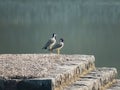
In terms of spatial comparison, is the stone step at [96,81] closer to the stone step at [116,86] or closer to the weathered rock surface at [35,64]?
the stone step at [116,86]

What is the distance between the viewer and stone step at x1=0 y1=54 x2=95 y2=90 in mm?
8375

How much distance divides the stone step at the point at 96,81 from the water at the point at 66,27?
5.50m

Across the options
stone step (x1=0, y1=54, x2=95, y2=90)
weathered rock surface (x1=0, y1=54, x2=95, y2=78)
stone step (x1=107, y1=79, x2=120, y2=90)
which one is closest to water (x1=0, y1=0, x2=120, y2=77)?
stone step (x1=107, y1=79, x2=120, y2=90)

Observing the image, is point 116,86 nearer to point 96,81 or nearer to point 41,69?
point 96,81

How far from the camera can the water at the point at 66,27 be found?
22.0 meters

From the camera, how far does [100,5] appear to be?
5369cm

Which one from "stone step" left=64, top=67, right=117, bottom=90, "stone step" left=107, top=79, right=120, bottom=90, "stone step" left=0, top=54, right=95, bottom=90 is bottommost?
"stone step" left=107, top=79, right=120, bottom=90

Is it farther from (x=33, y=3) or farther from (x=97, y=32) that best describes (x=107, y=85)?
(x=33, y=3)

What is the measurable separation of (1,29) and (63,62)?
943 inches

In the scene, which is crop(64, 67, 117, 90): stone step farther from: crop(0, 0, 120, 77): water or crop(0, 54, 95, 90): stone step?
crop(0, 0, 120, 77): water

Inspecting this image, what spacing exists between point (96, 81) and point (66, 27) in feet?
85.0

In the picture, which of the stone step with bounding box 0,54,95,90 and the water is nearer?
the stone step with bounding box 0,54,95,90

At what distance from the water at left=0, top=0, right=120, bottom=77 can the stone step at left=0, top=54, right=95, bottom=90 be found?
607cm

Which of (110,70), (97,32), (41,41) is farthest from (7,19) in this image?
(110,70)
